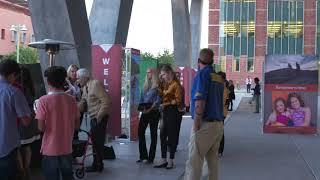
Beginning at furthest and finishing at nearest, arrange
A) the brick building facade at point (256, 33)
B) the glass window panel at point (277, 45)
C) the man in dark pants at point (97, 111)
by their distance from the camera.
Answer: the brick building facade at point (256, 33) < the glass window panel at point (277, 45) < the man in dark pants at point (97, 111)

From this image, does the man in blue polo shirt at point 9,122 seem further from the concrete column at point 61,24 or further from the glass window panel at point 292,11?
the glass window panel at point 292,11

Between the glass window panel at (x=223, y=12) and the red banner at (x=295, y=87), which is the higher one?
the glass window panel at (x=223, y=12)

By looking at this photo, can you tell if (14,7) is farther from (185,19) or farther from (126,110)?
(126,110)

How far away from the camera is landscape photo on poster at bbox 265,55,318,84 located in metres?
17.2

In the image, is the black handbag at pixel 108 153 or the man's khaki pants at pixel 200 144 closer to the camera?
the man's khaki pants at pixel 200 144

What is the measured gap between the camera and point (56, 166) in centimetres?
595

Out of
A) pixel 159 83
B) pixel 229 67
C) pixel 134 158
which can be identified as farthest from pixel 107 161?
pixel 229 67

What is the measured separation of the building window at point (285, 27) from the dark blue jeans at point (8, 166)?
81.4m

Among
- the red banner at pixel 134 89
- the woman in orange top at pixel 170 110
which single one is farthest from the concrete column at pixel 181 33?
the woman in orange top at pixel 170 110

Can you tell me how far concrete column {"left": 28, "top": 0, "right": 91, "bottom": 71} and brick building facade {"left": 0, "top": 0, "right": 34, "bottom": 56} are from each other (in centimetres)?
5844

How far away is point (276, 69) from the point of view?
17.6 m

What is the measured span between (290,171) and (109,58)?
4.99 m

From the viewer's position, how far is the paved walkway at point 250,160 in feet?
32.6

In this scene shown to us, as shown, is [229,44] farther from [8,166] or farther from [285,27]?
[8,166]
